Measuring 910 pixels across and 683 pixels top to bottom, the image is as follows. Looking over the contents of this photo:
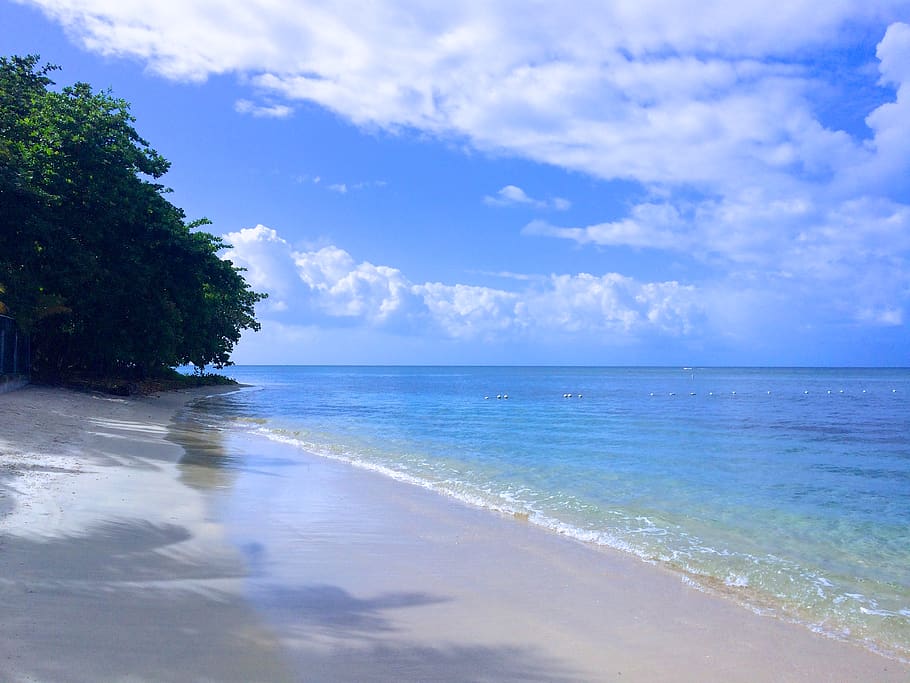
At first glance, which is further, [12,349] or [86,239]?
[86,239]

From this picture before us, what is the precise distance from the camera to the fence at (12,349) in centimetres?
2119

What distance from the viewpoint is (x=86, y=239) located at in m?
24.6

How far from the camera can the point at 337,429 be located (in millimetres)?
25797

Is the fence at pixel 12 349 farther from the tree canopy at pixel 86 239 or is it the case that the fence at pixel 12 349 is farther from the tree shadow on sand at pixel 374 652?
the tree shadow on sand at pixel 374 652

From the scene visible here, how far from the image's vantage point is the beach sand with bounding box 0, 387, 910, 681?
4.38 m

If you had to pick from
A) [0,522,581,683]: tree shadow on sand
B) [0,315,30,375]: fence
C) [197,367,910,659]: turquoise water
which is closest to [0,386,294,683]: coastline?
[0,522,581,683]: tree shadow on sand

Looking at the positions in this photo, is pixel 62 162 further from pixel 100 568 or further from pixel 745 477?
pixel 745 477

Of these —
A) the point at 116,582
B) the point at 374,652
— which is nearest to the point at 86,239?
the point at 116,582

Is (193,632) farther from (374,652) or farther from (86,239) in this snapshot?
(86,239)

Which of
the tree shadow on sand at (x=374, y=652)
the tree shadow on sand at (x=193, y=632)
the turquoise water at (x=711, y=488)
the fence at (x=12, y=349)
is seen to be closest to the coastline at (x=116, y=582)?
the tree shadow on sand at (x=193, y=632)

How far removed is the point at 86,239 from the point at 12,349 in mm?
4886

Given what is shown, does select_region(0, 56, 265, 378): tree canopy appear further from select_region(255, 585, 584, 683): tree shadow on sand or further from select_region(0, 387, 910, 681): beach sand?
select_region(255, 585, 584, 683): tree shadow on sand

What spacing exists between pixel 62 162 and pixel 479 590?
2404 centimetres

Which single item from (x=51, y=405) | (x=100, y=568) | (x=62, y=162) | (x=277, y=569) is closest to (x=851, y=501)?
(x=277, y=569)
